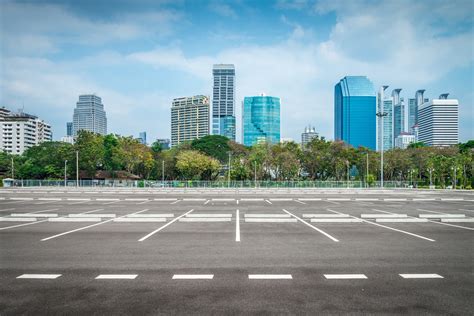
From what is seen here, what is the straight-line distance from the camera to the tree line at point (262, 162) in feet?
226

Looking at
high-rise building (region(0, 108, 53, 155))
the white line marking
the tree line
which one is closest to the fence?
the tree line

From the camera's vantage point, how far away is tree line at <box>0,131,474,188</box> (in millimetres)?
68750

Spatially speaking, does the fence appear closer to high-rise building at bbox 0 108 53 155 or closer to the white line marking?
the white line marking

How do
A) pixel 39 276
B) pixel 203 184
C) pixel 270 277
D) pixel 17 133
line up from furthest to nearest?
pixel 17 133 < pixel 203 184 < pixel 39 276 < pixel 270 277

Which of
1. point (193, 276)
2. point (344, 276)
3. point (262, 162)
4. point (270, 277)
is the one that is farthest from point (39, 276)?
point (262, 162)

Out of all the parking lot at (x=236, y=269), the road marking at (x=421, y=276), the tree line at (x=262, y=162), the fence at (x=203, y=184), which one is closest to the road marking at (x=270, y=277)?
the parking lot at (x=236, y=269)

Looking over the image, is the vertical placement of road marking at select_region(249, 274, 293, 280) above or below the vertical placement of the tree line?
below

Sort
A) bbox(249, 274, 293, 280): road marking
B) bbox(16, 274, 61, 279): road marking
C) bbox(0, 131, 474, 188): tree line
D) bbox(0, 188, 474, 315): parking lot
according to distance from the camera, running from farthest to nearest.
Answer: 1. bbox(0, 131, 474, 188): tree line
2. bbox(16, 274, 61, 279): road marking
3. bbox(249, 274, 293, 280): road marking
4. bbox(0, 188, 474, 315): parking lot

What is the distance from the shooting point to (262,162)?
233ft

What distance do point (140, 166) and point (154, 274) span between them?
74815 millimetres

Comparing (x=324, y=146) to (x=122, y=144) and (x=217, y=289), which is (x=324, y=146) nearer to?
(x=122, y=144)

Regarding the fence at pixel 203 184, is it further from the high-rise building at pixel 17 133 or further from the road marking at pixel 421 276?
the high-rise building at pixel 17 133

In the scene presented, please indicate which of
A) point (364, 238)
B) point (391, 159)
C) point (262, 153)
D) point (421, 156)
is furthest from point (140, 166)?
point (364, 238)

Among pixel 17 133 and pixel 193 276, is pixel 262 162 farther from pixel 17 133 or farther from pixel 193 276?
pixel 17 133
